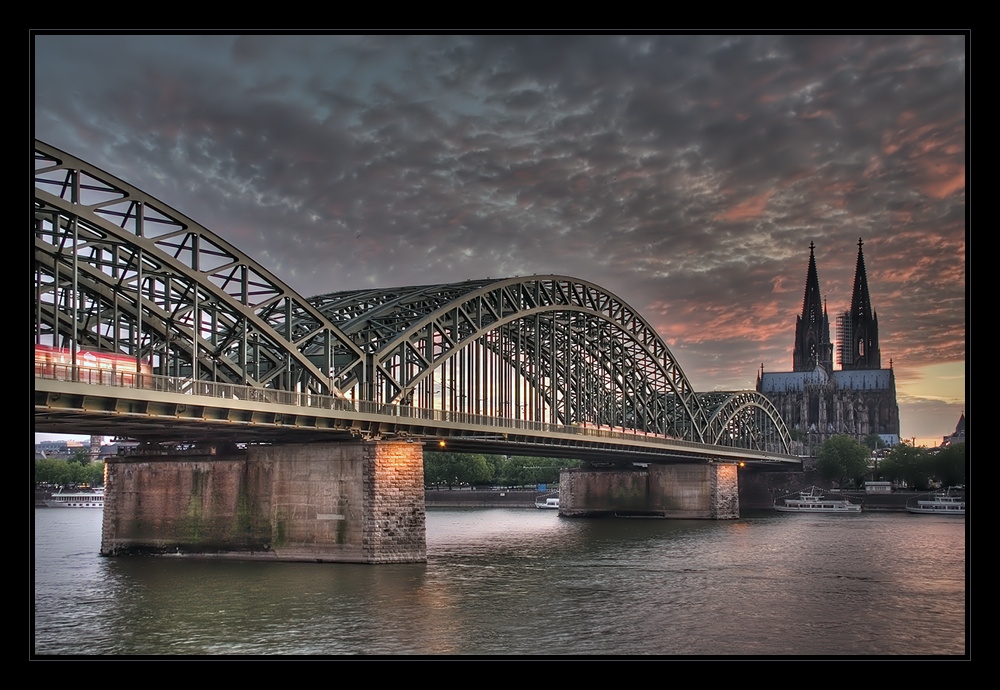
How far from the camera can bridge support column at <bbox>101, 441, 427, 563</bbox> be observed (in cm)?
6003

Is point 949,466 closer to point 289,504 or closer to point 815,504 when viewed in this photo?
point 815,504

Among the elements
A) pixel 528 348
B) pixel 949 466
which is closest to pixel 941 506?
pixel 949 466

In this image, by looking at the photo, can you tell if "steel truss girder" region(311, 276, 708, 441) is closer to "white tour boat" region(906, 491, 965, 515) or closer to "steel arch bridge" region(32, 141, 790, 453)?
"steel arch bridge" region(32, 141, 790, 453)

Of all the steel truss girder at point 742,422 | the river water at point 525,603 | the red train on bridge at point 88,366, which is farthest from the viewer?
the steel truss girder at point 742,422

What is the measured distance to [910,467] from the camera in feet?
518

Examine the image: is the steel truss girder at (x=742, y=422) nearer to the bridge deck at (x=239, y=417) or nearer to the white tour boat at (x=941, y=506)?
the white tour boat at (x=941, y=506)

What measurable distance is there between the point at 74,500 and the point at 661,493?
97466mm

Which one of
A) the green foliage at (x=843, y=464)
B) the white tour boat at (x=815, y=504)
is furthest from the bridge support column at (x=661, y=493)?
the green foliage at (x=843, y=464)

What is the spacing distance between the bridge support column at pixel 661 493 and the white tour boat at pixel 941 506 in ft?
78.9

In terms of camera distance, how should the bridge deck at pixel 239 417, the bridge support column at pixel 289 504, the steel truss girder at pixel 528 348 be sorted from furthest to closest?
the steel truss girder at pixel 528 348 → the bridge support column at pixel 289 504 → the bridge deck at pixel 239 417

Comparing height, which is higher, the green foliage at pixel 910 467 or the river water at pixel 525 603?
the river water at pixel 525 603

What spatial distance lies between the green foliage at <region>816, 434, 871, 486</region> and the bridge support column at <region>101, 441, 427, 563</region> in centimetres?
11797

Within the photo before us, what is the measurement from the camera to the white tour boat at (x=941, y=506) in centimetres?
12860

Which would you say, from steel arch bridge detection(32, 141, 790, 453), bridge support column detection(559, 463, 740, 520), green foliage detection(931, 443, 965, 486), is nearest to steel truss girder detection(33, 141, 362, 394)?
steel arch bridge detection(32, 141, 790, 453)
